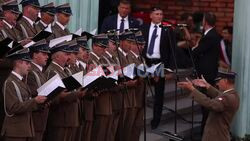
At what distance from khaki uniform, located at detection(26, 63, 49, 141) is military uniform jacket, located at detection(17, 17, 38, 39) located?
1094 millimetres

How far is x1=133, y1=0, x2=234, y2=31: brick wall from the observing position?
582 inches

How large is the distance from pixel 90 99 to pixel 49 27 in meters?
1.06

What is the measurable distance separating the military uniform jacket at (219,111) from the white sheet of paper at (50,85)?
7.27 ft

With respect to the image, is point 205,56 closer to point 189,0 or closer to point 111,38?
point 111,38

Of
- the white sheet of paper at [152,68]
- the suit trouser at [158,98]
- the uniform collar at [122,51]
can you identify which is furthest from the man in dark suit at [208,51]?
the uniform collar at [122,51]

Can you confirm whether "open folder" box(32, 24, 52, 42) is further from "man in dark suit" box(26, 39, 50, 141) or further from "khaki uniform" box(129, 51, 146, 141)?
"khaki uniform" box(129, 51, 146, 141)

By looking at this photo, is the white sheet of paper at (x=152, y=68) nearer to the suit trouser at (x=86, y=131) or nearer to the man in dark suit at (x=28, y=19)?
the suit trouser at (x=86, y=131)

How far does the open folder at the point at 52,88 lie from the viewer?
23.0 feet

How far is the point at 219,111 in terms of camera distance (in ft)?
28.2

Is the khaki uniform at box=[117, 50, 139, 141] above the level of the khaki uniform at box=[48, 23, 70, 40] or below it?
below

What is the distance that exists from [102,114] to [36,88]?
154cm

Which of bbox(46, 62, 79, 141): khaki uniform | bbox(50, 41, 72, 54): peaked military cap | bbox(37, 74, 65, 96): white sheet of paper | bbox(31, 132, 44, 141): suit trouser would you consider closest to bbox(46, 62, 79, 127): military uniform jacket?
bbox(46, 62, 79, 141): khaki uniform

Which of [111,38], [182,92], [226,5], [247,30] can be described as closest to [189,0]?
[226,5]

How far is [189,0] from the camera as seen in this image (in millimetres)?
14992
